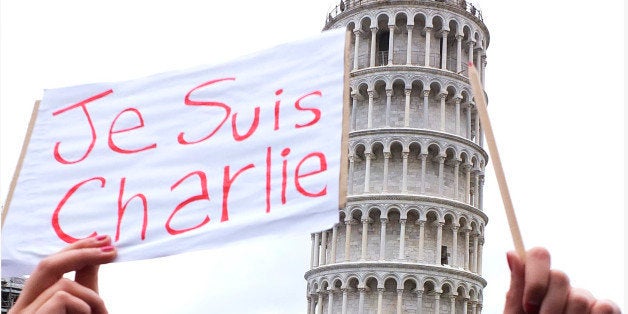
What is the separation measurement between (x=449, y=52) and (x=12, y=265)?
29221 millimetres

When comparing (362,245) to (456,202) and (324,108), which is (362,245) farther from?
(324,108)

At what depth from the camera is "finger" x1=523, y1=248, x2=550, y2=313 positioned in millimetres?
1738

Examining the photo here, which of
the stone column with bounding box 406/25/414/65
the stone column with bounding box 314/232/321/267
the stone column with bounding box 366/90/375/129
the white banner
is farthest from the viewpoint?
the stone column with bounding box 406/25/414/65

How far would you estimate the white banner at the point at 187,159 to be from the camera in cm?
230

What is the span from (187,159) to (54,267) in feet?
1.80

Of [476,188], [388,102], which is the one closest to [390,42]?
[388,102]

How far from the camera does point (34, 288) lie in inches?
76.3

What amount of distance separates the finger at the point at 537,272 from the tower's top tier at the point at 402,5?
28832 mm

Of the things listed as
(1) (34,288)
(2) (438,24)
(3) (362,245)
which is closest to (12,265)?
(1) (34,288)

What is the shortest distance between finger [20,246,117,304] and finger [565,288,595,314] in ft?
2.83

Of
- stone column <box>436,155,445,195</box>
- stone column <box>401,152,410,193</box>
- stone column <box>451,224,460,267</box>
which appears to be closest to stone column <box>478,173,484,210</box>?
stone column <box>436,155,445,195</box>

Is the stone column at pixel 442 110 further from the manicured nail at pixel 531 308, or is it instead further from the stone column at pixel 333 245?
the manicured nail at pixel 531 308

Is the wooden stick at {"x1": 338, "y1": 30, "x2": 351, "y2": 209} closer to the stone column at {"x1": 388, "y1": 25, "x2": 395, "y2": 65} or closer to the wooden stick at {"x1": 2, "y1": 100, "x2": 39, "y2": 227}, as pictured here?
the wooden stick at {"x1": 2, "y1": 100, "x2": 39, "y2": 227}

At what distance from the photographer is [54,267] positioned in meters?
1.96
